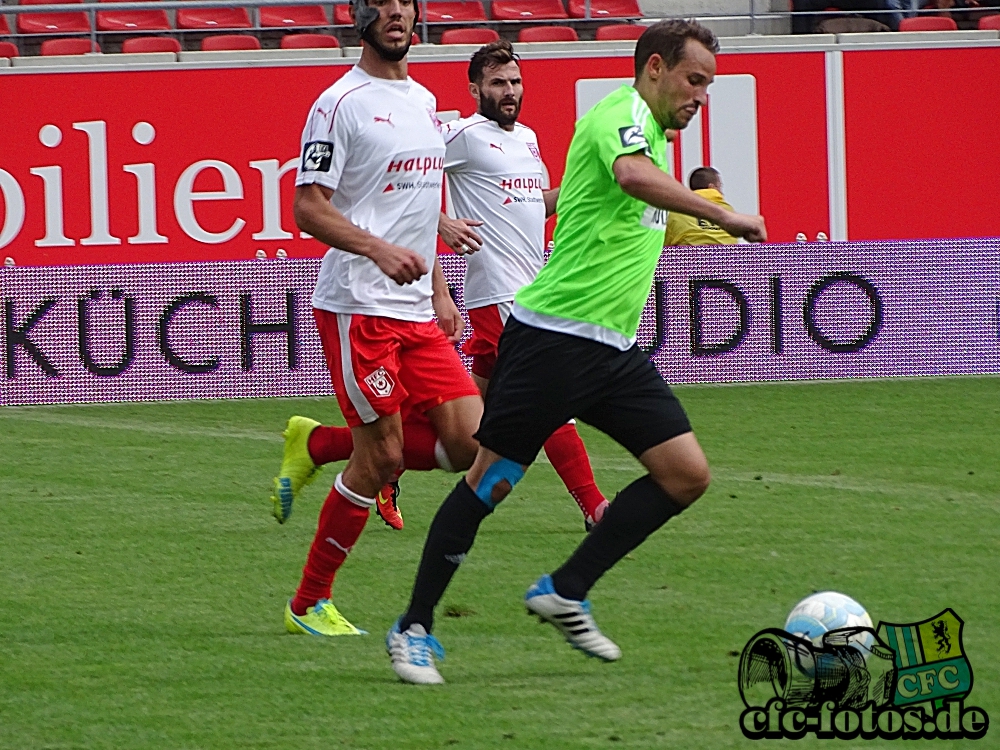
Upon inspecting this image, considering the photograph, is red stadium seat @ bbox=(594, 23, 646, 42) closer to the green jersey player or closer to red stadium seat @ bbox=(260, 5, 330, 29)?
red stadium seat @ bbox=(260, 5, 330, 29)

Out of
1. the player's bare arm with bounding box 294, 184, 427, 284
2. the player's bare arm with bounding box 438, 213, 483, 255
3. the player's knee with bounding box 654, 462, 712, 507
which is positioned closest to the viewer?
the player's knee with bounding box 654, 462, 712, 507

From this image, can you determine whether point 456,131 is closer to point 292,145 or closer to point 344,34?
point 292,145

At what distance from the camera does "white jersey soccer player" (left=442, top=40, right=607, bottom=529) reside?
24.8ft

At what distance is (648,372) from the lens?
192 inches

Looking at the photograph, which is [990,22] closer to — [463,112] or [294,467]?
[463,112]

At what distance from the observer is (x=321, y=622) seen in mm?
5434

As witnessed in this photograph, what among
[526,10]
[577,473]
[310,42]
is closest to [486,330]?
[577,473]

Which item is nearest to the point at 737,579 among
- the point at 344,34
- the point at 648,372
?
the point at 648,372

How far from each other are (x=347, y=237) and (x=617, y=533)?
1.15 m

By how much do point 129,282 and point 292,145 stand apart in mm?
3693

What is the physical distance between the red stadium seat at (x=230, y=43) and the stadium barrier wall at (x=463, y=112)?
683 mm

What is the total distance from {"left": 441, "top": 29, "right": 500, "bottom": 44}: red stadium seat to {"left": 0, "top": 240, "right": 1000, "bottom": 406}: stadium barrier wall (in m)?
4.21

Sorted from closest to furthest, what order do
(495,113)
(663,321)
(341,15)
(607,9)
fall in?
(495,113) → (663,321) → (341,15) → (607,9)

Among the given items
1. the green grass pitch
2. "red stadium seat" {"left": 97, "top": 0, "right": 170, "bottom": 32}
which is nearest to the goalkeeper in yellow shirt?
the green grass pitch
